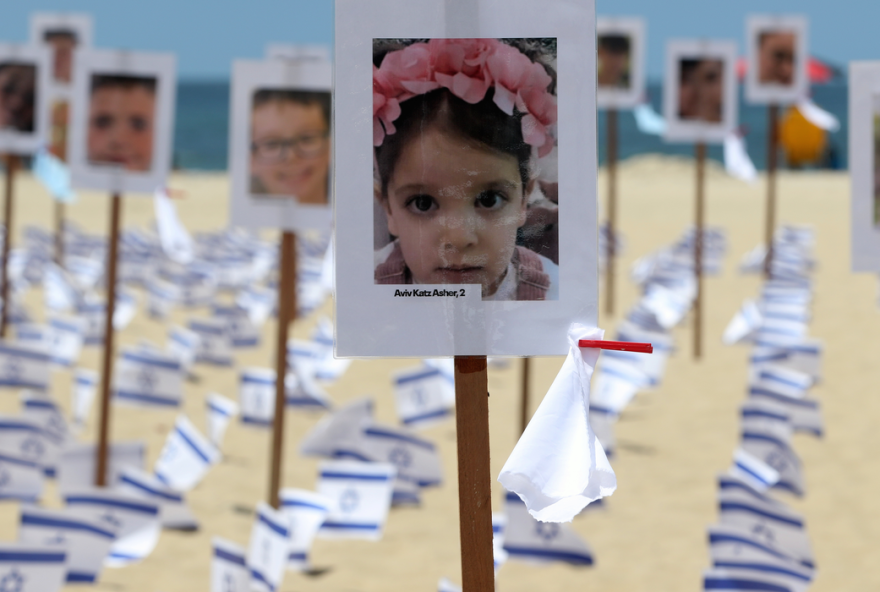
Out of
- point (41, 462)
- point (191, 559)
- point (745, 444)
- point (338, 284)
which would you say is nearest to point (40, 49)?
point (41, 462)

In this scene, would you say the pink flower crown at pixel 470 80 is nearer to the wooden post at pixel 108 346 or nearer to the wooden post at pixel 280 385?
the wooden post at pixel 280 385

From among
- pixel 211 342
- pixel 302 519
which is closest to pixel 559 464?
pixel 302 519

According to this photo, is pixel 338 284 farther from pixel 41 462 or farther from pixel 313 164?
pixel 41 462

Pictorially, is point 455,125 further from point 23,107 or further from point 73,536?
point 23,107

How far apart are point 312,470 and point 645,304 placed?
317 cm

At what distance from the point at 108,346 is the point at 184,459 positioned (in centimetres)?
60

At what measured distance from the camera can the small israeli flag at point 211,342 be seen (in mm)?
6242

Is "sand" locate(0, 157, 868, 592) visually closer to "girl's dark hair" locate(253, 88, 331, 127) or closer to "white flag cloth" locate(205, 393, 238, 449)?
"white flag cloth" locate(205, 393, 238, 449)

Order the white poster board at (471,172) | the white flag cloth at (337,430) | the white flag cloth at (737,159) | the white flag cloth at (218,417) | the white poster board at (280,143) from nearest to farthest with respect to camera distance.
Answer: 1. the white poster board at (471,172)
2. the white poster board at (280,143)
3. the white flag cloth at (337,430)
4. the white flag cloth at (218,417)
5. the white flag cloth at (737,159)

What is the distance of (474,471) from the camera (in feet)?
6.30

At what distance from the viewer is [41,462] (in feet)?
13.5

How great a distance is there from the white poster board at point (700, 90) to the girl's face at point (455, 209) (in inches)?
200

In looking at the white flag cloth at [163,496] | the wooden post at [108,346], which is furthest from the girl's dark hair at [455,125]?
the white flag cloth at [163,496]

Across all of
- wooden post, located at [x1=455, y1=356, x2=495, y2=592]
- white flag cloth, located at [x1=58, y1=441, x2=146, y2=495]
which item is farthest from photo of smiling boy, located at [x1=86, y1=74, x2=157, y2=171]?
wooden post, located at [x1=455, y1=356, x2=495, y2=592]
